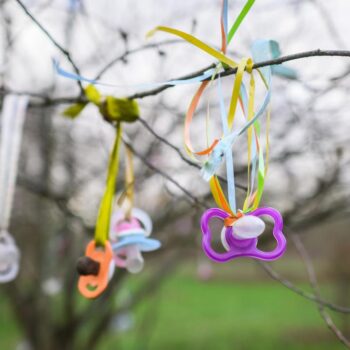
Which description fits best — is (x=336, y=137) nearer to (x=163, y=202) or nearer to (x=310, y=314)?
(x=163, y=202)

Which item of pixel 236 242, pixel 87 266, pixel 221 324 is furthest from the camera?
pixel 221 324

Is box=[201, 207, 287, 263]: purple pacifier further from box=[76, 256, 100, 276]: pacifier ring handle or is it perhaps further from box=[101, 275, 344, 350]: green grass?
box=[101, 275, 344, 350]: green grass

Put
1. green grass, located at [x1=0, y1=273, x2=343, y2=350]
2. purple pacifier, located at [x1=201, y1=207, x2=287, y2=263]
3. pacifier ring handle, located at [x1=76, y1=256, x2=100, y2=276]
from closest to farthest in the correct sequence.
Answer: purple pacifier, located at [x1=201, y1=207, x2=287, y2=263] → pacifier ring handle, located at [x1=76, y1=256, x2=100, y2=276] → green grass, located at [x1=0, y1=273, x2=343, y2=350]

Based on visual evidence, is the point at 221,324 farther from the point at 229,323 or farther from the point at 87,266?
the point at 87,266

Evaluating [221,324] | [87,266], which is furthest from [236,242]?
[221,324]

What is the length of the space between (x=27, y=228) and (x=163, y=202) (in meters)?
1.25

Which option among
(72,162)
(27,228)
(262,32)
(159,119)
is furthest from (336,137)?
(27,228)

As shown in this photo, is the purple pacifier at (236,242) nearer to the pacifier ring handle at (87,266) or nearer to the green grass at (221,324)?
the pacifier ring handle at (87,266)

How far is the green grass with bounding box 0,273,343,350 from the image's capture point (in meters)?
5.96

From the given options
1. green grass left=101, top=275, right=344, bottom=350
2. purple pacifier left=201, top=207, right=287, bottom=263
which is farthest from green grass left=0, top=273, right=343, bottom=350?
purple pacifier left=201, top=207, right=287, bottom=263

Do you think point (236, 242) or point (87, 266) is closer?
point (236, 242)

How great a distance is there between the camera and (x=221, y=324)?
7383 mm

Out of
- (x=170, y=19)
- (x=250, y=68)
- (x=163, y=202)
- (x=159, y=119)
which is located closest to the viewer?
(x=250, y=68)

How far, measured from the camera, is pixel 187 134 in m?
0.56
